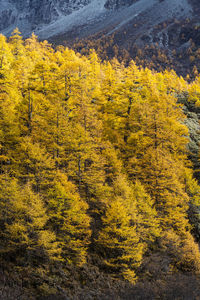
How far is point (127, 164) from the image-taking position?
3136 cm

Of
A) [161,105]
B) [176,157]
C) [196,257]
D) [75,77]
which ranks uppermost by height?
[75,77]

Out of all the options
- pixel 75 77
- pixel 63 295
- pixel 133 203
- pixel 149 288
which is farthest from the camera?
pixel 75 77

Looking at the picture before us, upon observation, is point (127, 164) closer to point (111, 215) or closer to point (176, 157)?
point (176, 157)

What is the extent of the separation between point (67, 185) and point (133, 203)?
258 inches

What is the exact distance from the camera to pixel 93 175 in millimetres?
25062

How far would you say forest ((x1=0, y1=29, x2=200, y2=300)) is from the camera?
19.2 meters

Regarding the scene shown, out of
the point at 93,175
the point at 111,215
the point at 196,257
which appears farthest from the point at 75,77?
the point at 196,257

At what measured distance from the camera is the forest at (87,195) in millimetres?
19172

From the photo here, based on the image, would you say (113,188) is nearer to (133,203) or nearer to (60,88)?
(133,203)

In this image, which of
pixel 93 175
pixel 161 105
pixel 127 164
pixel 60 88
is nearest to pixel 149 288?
pixel 93 175

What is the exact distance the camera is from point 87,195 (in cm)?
2533

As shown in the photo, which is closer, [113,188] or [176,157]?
[113,188]

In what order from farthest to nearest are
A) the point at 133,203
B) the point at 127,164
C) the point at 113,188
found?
the point at 127,164
the point at 113,188
the point at 133,203

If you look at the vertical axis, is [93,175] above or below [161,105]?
below
